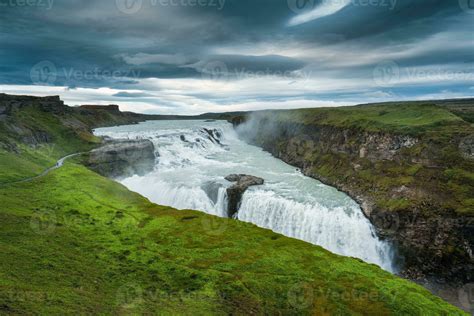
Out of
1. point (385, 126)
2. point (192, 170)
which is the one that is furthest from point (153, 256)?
point (385, 126)

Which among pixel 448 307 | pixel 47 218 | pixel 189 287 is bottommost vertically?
pixel 448 307

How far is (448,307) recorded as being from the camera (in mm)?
18422

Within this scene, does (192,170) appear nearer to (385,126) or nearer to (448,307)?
(385,126)

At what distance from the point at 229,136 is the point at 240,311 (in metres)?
114
